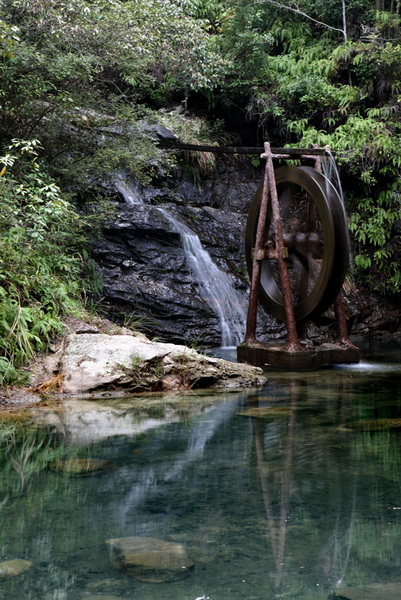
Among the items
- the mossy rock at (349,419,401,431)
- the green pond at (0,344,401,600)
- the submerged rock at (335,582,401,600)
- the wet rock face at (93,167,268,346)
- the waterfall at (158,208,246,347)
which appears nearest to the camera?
the submerged rock at (335,582,401,600)

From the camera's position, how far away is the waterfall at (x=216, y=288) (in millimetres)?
9719

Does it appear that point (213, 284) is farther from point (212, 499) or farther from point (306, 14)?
point (306, 14)

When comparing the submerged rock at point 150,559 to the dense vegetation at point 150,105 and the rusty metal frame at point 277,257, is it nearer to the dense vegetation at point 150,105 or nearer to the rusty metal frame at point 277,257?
the dense vegetation at point 150,105

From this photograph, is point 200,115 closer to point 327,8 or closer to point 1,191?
point 327,8

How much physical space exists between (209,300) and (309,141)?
473 cm

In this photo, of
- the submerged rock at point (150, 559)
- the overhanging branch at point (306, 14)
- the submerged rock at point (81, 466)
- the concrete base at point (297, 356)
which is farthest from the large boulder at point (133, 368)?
the overhanging branch at point (306, 14)

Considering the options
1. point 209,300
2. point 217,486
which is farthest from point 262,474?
point 209,300

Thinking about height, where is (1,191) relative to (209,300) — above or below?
above

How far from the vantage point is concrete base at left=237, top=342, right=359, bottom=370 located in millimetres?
7090

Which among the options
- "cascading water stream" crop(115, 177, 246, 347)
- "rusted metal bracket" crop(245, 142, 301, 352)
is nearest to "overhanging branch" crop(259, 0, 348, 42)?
"cascading water stream" crop(115, 177, 246, 347)

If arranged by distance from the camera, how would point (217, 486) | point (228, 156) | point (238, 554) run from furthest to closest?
1. point (228, 156)
2. point (217, 486)
3. point (238, 554)

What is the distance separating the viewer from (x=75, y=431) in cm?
384

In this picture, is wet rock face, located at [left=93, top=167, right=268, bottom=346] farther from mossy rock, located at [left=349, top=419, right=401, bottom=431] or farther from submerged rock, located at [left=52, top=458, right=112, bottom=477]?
submerged rock, located at [left=52, top=458, right=112, bottom=477]

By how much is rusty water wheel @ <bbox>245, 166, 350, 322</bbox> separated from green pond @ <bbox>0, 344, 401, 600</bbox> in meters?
3.21
